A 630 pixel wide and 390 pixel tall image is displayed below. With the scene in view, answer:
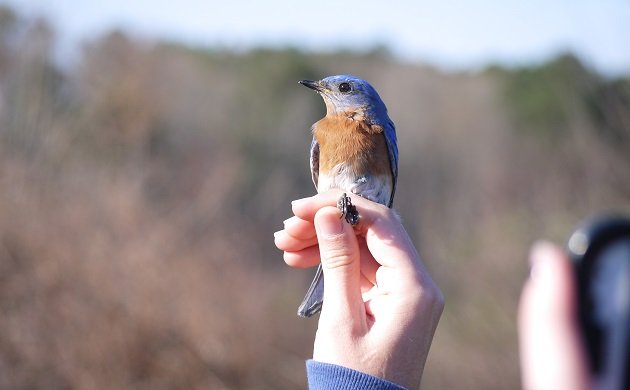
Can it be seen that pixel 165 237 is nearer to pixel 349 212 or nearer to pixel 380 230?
pixel 349 212

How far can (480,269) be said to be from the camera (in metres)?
11.6

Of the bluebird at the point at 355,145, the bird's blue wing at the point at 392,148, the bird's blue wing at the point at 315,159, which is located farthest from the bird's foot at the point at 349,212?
the bird's blue wing at the point at 315,159

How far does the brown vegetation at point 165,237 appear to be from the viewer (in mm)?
9898

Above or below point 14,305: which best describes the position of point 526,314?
above

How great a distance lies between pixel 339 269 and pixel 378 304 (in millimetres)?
173

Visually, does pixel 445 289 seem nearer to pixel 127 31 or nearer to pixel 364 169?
pixel 127 31

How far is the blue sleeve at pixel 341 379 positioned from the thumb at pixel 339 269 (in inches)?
6.4

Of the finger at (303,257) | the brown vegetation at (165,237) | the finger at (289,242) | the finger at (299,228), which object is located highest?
the finger at (299,228)

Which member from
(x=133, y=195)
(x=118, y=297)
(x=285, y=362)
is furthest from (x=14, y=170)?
(x=285, y=362)

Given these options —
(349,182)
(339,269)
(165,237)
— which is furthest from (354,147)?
(165,237)

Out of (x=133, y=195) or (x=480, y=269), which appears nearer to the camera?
(x=133, y=195)

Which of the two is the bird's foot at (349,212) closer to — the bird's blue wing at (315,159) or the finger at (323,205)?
the finger at (323,205)

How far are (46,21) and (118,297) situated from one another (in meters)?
4.13

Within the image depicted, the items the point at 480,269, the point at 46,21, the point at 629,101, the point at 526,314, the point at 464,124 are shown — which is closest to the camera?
the point at 526,314
